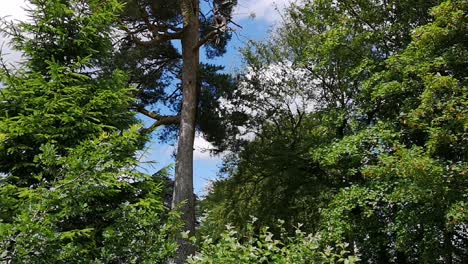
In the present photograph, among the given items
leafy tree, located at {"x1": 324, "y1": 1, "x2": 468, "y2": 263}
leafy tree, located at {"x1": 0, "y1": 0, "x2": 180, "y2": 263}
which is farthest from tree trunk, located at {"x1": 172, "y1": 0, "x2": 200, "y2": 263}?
leafy tree, located at {"x1": 0, "y1": 0, "x2": 180, "y2": 263}

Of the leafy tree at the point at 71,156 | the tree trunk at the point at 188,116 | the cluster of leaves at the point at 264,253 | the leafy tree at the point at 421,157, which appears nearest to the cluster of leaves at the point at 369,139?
the leafy tree at the point at 421,157

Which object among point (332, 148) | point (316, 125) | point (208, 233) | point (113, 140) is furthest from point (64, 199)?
point (316, 125)

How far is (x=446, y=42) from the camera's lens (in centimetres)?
864

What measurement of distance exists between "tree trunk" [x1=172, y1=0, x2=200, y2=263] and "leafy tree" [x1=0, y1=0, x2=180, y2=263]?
446cm

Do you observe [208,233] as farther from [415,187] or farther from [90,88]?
[415,187]

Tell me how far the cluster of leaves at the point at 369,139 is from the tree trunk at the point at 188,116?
2589 millimetres

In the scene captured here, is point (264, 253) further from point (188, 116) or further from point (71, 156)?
point (188, 116)

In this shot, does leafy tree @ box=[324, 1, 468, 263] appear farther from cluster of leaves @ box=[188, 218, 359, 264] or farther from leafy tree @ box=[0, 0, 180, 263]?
leafy tree @ box=[0, 0, 180, 263]

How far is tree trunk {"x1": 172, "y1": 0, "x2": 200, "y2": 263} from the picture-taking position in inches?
402

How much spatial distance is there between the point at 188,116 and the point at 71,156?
696 cm

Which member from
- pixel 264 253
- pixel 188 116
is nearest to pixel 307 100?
pixel 188 116

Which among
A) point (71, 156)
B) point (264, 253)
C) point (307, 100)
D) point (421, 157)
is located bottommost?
point (264, 253)

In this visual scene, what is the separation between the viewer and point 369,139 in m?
9.61

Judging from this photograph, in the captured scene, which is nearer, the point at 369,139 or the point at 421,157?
the point at 421,157
